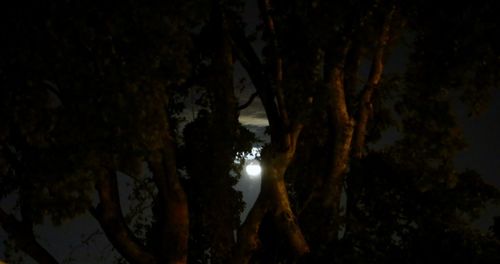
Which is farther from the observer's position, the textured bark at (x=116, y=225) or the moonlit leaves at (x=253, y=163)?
the moonlit leaves at (x=253, y=163)

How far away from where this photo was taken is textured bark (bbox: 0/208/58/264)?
11.8 meters

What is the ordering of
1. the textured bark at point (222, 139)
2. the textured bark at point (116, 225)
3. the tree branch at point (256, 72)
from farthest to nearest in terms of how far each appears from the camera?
1. the textured bark at point (222, 139)
2. the tree branch at point (256, 72)
3. the textured bark at point (116, 225)

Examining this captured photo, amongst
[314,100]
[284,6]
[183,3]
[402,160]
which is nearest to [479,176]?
[402,160]

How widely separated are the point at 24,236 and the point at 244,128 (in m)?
4.95

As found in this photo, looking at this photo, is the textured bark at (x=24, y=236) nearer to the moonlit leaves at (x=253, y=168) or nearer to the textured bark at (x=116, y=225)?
the textured bark at (x=116, y=225)

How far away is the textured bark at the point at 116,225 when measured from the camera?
472 inches

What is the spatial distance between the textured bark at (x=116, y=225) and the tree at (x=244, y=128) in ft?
0.10

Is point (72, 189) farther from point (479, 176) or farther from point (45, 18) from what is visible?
point (479, 176)

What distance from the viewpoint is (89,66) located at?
9.62m

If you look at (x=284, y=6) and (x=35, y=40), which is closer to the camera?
(x=35, y=40)

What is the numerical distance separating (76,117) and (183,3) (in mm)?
2266

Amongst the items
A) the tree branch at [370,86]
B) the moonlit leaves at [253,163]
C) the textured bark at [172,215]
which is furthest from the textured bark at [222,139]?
the tree branch at [370,86]

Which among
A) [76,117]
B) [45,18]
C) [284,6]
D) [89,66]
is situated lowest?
[76,117]

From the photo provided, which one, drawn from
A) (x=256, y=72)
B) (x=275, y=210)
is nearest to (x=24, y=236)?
(x=275, y=210)
